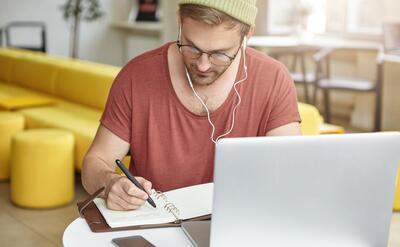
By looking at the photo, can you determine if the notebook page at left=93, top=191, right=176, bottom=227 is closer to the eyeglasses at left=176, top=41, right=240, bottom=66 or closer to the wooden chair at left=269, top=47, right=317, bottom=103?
the eyeglasses at left=176, top=41, right=240, bottom=66

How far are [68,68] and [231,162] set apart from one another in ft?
15.0

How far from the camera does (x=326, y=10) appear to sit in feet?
24.9

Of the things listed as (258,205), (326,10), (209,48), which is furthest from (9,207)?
(326,10)

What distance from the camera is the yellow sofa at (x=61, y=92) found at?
4230 mm

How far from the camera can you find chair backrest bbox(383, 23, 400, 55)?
6.00 metres

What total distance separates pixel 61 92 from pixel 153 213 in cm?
425

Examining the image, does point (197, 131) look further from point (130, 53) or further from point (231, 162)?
point (130, 53)

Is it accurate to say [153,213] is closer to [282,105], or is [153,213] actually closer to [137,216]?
[137,216]

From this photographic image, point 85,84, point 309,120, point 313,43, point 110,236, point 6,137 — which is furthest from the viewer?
point 313,43

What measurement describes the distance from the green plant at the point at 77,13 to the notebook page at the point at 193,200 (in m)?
7.73

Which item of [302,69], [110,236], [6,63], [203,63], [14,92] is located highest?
[203,63]

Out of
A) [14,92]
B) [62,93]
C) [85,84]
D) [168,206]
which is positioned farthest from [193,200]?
[14,92]

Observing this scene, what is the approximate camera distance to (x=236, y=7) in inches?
61.2

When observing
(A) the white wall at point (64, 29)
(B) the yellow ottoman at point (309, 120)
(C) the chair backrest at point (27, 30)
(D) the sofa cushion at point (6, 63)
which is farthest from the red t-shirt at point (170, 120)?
(A) the white wall at point (64, 29)
